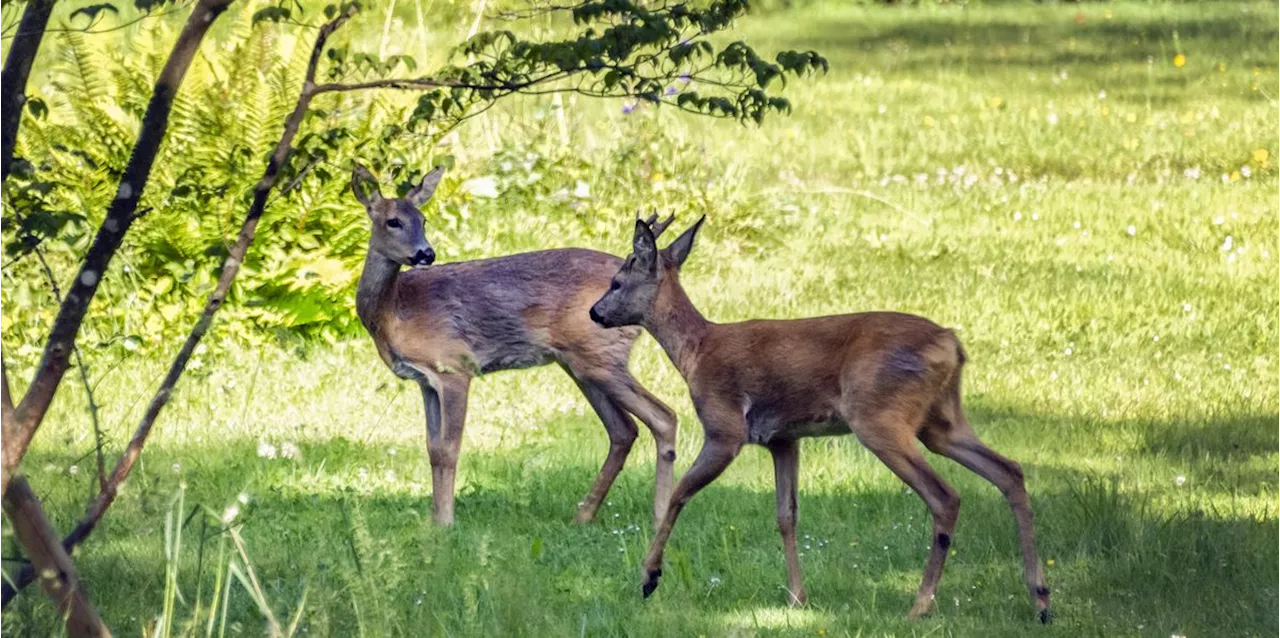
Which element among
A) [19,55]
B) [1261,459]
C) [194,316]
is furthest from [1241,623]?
[194,316]

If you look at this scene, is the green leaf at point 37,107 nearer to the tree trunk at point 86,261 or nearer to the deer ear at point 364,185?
the tree trunk at point 86,261

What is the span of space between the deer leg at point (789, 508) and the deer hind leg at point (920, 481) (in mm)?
408

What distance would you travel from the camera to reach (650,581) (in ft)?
21.6

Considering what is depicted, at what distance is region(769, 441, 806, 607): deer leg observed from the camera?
6.57 m

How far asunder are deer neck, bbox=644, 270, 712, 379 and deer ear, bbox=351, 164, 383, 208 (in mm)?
1093

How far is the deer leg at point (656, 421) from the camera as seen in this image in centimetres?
799

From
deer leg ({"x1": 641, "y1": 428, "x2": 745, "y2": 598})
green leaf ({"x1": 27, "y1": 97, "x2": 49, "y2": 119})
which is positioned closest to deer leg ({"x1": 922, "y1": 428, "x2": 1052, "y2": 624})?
deer leg ({"x1": 641, "y1": 428, "x2": 745, "y2": 598})

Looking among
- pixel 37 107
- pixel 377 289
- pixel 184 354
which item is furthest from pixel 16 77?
pixel 377 289

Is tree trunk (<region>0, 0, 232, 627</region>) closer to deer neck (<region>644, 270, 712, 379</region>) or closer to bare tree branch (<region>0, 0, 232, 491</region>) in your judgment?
bare tree branch (<region>0, 0, 232, 491</region>)

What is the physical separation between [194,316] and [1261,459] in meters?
5.65

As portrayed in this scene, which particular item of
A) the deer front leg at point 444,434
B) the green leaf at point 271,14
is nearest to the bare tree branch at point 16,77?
the green leaf at point 271,14

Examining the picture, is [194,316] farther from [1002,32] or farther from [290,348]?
[1002,32]

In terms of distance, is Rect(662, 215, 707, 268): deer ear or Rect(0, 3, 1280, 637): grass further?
Rect(662, 215, 707, 268): deer ear

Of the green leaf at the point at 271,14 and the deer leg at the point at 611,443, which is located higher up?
the green leaf at the point at 271,14
